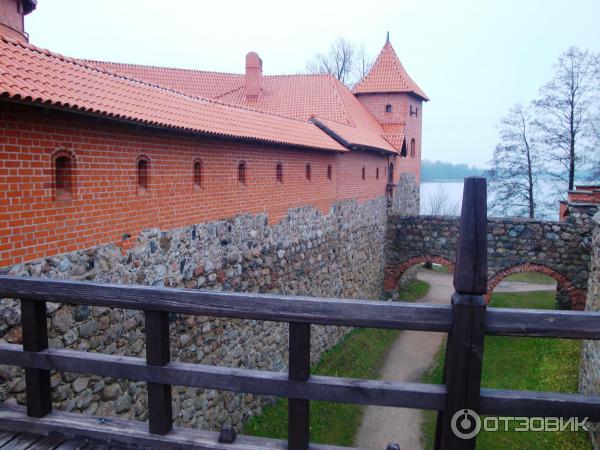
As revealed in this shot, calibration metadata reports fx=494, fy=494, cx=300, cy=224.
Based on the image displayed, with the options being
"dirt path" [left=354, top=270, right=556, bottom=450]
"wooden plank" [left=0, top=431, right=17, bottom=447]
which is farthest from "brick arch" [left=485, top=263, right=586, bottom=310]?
"wooden plank" [left=0, top=431, right=17, bottom=447]

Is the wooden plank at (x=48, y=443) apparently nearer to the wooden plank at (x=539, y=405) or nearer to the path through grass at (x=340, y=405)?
the wooden plank at (x=539, y=405)

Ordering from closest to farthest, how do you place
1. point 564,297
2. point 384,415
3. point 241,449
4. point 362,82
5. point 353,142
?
point 241,449 → point 384,415 → point 353,142 → point 564,297 → point 362,82

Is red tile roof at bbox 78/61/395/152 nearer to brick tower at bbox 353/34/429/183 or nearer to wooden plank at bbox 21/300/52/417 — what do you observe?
brick tower at bbox 353/34/429/183

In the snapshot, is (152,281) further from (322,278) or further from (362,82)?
(362,82)

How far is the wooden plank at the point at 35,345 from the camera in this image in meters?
2.11

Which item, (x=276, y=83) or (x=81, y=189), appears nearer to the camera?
(x=81, y=189)

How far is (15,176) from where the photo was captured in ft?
12.5

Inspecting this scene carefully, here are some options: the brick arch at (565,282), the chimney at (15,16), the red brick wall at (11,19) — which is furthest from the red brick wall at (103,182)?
the brick arch at (565,282)

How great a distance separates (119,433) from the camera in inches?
81.1

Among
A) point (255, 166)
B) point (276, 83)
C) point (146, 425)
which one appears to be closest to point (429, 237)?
point (276, 83)

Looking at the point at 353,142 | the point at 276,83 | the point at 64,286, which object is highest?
the point at 276,83

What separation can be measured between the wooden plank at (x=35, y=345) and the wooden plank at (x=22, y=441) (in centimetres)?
10

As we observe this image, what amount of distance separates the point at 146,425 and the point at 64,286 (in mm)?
684

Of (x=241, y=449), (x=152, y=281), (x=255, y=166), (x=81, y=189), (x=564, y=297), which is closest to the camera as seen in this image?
(x=241, y=449)
